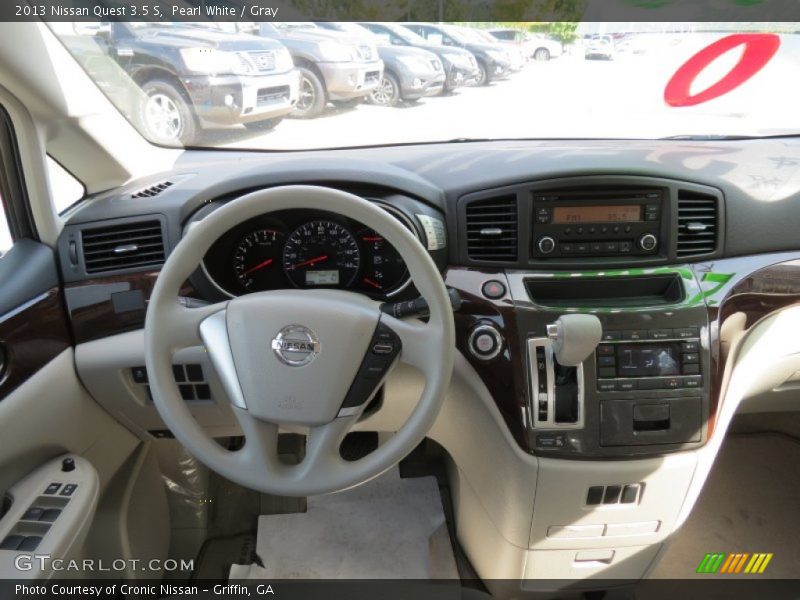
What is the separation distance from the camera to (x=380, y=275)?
160 centimetres

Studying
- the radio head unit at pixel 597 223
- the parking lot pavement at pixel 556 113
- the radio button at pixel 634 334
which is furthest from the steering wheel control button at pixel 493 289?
the parking lot pavement at pixel 556 113

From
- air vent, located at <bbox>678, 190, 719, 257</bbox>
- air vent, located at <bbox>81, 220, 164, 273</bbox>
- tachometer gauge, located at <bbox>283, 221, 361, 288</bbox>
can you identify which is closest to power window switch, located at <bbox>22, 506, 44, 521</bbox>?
air vent, located at <bbox>81, 220, 164, 273</bbox>

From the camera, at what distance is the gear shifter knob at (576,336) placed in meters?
1.36

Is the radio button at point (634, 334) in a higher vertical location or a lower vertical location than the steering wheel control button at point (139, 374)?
higher

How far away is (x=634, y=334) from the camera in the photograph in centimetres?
158

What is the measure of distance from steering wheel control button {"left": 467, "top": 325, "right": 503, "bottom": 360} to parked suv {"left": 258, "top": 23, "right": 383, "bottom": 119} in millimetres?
839

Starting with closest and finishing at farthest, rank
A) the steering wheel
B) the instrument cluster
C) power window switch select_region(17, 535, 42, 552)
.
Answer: the steering wheel
power window switch select_region(17, 535, 42, 552)
the instrument cluster

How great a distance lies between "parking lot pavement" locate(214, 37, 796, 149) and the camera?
72.6 inches

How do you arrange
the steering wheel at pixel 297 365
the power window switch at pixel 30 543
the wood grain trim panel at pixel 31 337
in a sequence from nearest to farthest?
the steering wheel at pixel 297 365 < the power window switch at pixel 30 543 < the wood grain trim panel at pixel 31 337

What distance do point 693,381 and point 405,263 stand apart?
0.90 meters

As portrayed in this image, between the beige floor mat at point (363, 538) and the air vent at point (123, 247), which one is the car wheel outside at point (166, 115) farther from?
the beige floor mat at point (363, 538)

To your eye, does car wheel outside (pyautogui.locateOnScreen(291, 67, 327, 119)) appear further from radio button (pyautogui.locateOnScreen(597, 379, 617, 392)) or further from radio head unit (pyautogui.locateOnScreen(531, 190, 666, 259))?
radio button (pyautogui.locateOnScreen(597, 379, 617, 392))

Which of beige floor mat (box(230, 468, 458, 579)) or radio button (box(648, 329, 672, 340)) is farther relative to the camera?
beige floor mat (box(230, 468, 458, 579))

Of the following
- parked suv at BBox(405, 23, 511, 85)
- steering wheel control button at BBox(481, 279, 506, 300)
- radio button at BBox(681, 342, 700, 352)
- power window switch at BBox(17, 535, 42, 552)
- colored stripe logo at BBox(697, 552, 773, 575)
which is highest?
parked suv at BBox(405, 23, 511, 85)
